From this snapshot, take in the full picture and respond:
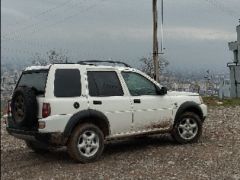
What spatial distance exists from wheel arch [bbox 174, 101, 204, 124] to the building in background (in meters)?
34.2

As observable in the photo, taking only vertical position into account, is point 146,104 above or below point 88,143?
above

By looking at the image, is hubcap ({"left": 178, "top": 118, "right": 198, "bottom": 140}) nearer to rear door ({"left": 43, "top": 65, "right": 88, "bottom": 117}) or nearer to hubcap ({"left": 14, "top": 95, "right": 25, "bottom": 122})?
rear door ({"left": 43, "top": 65, "right": 88, "bottom": 117})

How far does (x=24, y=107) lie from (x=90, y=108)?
1253mm

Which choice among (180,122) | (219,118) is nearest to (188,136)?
(180,122)

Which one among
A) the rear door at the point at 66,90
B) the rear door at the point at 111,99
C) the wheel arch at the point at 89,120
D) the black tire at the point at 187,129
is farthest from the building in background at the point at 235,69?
the rear door at the point at 66,90

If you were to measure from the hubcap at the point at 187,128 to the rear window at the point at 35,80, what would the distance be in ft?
10.9

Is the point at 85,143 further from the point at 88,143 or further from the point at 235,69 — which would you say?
the point at 235,69

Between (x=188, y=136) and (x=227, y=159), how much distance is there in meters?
1.78

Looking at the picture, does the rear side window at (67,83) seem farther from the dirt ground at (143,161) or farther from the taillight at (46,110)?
the dirt ground at (143,161)

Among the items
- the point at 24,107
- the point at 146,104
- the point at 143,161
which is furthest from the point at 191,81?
the point at 24,107

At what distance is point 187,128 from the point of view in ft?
33.4

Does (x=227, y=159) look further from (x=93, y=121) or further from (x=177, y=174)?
(x=93, y=121)

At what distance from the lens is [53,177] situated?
7.73m

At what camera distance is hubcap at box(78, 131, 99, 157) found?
853cm
